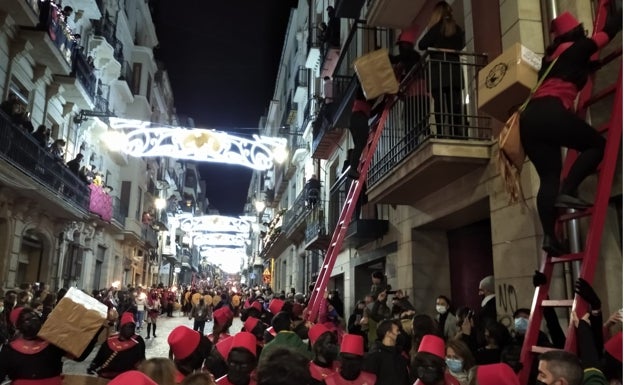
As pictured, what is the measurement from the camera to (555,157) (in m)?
4.20

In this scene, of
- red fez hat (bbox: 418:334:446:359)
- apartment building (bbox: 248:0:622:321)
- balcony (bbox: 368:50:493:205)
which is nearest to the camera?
red fez hat (bbox: 418:334:446:359)

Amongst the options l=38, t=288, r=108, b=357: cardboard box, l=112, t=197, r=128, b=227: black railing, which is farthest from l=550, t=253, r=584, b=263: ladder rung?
l=112, t=197, r=128, b=227: black railing

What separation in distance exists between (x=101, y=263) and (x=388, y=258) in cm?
2016

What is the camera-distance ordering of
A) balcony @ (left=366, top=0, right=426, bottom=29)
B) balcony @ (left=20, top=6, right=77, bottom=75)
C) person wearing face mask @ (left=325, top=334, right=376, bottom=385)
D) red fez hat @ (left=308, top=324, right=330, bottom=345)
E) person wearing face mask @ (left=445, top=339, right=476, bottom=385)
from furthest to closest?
balcony @ (left=20, top=6, right=77, bottom=75) → balcony @ (left=366, top=0, right=426, bottom=29) → red fez hat @ (left=308, top=324, right=330, bottom=345) → person wearing face mask @ (left=325, top=334, right=376, bottom=385) → person wearing face mask @ (left=445, top=339, right=476, bottom=385)

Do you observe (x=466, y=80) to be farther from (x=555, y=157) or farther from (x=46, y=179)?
(x=46, y=179)

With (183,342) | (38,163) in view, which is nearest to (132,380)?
(183,342)

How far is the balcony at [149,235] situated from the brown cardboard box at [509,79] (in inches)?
1271

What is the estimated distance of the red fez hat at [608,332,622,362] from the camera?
3328mm

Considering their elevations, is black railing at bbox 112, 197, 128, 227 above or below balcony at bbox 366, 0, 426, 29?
below

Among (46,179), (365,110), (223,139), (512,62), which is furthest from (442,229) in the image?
(46,179)

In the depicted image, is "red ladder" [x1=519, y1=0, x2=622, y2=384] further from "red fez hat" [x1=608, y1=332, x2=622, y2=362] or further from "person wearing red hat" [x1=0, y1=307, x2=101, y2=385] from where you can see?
"person wearing red hat" [x1=0, y1=307, x2=101, y2=385]

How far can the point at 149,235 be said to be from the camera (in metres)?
37.7

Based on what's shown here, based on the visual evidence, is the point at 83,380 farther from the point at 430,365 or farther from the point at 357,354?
the point at 430,365

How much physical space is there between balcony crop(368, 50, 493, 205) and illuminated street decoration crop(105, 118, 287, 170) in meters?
5.10
